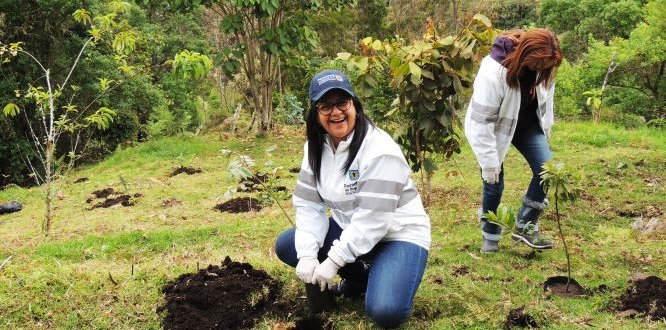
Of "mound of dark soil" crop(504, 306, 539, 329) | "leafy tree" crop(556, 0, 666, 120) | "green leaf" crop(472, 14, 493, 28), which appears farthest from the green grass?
"leafy tree" crop(556, 0, 666, 120)

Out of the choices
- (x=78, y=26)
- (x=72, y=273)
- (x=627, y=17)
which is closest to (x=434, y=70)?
(x=72, y=273)

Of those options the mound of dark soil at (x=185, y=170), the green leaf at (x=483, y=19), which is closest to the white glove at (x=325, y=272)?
the green leaf at (x=483, y=19)

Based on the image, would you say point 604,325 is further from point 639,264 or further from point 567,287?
point 639,264

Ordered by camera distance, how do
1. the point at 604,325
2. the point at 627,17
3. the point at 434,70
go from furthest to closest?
the point at 627,17, the point at 434,70, the point at 604,325

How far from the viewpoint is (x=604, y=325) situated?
279 cm

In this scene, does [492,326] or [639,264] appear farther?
[639,264]

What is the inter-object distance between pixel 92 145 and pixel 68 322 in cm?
1334

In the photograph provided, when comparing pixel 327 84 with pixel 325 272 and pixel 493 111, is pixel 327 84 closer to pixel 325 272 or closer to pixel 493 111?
pixel 325 272

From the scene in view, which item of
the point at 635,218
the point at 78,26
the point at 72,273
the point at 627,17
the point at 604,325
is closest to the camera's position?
the point at 604,325

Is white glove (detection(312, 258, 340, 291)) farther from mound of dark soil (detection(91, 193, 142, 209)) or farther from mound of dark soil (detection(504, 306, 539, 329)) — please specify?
mound of dark soil (detection(91, 193, 142, 209))

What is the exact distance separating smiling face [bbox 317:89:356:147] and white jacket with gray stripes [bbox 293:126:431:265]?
0.08 metres

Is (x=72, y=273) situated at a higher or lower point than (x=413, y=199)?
lower

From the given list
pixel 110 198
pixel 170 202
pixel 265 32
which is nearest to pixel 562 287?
pixel 170 202

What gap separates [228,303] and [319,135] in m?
1.14
